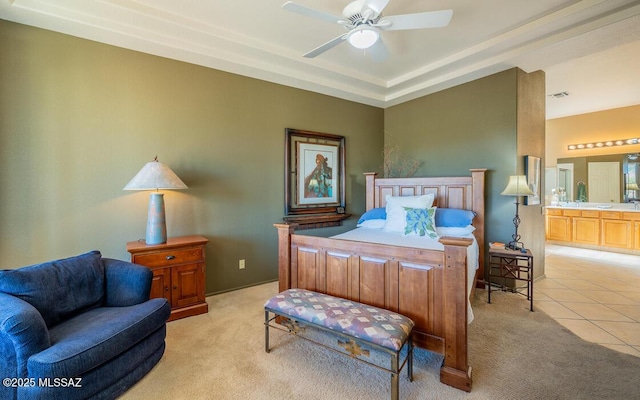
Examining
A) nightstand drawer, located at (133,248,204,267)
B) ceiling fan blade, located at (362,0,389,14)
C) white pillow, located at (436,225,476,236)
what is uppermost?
ceiling fan blade, located at (362,0,389,14)

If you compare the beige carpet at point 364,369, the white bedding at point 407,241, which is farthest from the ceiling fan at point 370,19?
the beige carpet at point 364,369

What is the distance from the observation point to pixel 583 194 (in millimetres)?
6102

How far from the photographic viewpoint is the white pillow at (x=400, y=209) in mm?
3477

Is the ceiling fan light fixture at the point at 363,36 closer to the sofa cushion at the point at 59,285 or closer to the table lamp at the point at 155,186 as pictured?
the table lamp at the point at 155,186

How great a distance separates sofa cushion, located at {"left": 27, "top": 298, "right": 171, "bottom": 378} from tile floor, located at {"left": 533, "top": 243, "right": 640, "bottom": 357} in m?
3.61

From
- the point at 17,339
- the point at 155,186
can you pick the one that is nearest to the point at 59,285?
the point at 17,339

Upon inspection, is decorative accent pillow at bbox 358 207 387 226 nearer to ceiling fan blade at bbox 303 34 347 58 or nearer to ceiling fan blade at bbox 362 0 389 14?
ceiling fan blade at bbox 303 34 347 58

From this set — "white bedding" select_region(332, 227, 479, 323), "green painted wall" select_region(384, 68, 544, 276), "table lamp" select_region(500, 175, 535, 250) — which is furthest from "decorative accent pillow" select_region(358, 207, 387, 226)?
"table lamp" select_region(500, 175, 535, 250)

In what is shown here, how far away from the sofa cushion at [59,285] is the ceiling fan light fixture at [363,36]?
9.36 ft

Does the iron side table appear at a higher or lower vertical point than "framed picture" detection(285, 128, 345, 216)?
lower

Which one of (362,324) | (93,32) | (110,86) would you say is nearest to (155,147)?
(110,86)

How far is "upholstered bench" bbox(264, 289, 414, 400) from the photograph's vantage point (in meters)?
1.61

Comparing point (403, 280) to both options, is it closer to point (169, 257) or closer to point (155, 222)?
point (169, 257)

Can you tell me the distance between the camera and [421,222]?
3.19m
